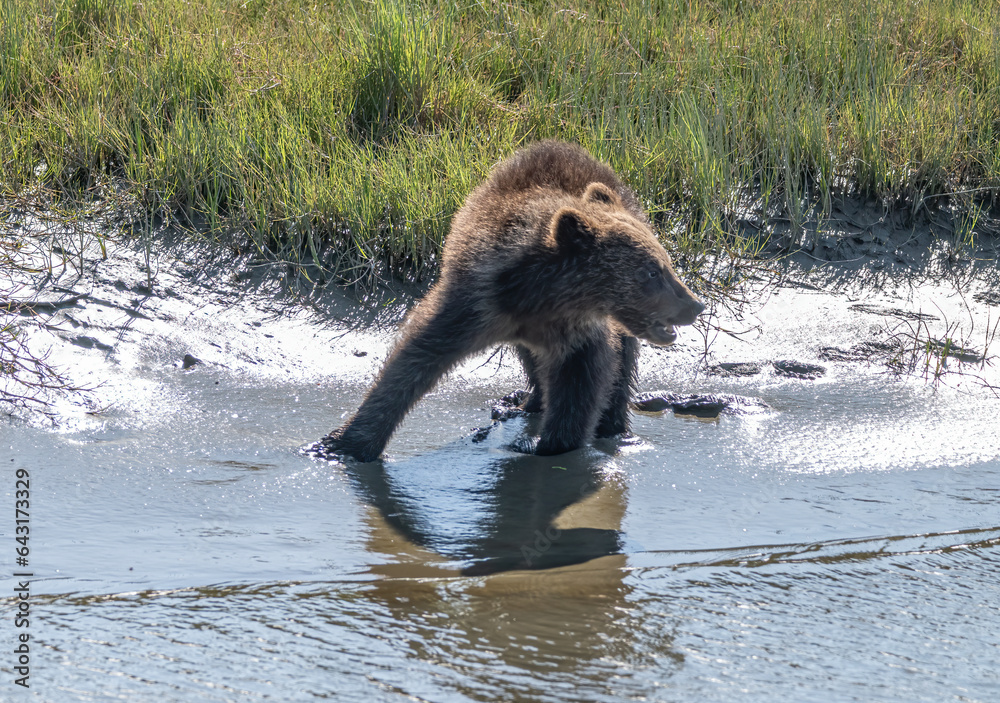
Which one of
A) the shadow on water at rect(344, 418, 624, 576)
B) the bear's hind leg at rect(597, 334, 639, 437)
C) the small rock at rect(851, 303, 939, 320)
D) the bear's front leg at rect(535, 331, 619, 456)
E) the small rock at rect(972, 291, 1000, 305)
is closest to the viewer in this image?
the shadow on water at rect(344, 418, 624, 576)

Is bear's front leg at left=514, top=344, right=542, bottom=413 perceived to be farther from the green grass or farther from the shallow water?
the green grass

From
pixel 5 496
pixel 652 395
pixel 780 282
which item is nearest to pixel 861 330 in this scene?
pixel 780 282

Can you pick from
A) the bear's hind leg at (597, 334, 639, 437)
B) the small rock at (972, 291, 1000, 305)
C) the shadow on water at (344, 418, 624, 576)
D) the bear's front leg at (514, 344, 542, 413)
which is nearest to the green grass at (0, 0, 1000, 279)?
the small rock at (972, 291, 1000, 305)

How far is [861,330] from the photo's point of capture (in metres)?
5.97

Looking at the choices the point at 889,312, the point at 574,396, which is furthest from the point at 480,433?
the point at 889,312

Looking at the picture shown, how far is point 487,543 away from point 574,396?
1.25 metres

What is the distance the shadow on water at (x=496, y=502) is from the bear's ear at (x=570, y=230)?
93cm

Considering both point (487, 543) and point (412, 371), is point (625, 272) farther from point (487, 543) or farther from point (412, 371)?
point (487, 543)

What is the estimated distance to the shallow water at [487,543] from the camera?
8.80 feet

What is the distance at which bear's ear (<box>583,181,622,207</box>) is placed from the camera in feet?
15.3

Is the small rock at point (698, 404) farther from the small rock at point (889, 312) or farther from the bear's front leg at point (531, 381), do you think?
the small rock at point (889, 312)

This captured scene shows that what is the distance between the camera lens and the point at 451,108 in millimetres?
7031

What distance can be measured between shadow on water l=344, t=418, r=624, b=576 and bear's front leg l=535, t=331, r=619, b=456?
81 mm

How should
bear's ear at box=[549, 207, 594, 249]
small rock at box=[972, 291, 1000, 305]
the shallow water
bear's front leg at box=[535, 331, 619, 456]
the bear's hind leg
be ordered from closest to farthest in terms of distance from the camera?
1. the shallow water
2. bear's ear at box=[549, 207, 594, 249]
3. bear's front leg at box=[535, 331, 619, 456]
4. the bear's hind leg
5. small rock at box=[972, 291, 1000, 305]
